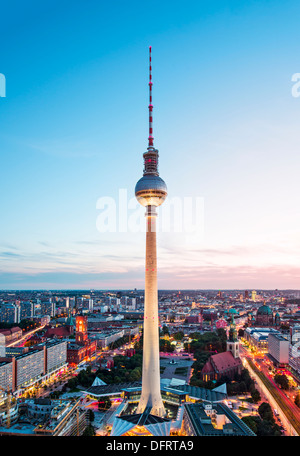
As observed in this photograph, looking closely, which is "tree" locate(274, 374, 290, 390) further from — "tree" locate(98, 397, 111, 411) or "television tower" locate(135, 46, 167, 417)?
"tree" locate(98, 397, 111, 411)

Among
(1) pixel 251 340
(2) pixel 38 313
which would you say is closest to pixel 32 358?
(1) pixel 251 340

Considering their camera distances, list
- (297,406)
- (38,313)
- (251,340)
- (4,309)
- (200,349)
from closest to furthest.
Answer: (297,406) → (200,349) → (251,340) → (4,309) → (38,313)

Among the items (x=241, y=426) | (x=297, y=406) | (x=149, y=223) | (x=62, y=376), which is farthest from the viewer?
(x=62, y=376)

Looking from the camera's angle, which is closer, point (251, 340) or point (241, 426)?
point (241, 426)

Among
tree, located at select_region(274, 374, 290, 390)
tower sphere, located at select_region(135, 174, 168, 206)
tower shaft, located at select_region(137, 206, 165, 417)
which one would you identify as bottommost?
tree, located at select_region(274, 374, 290, 390)

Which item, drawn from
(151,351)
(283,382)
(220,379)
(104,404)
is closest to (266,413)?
(151,351)

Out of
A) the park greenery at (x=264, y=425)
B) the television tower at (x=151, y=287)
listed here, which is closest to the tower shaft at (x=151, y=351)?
the television tower at (x=151, y=287)

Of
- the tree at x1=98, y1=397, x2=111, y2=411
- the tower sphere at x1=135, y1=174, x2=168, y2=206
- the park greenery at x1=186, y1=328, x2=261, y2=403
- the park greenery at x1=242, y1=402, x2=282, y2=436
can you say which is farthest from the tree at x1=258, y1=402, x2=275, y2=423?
the tower sphere at x1=135, y1=174, x2=168, y2=206

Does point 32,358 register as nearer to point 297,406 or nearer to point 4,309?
point 297,406
